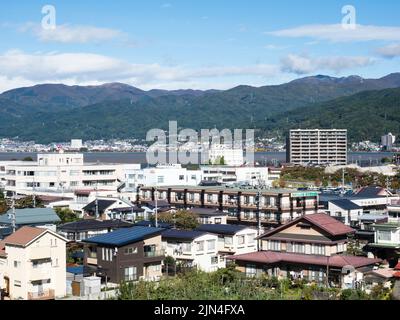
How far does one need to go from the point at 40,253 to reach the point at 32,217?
7284 mm

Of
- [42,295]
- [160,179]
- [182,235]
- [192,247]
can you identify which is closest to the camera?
[42,295]

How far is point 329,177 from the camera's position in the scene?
42.5 m

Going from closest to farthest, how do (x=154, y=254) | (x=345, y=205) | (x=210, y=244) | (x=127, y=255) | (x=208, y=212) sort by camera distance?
(x=127, y=255) < (x=154, y=254) < (x=210, y=244) < (x=208, y=212) < (x=345, y=205)

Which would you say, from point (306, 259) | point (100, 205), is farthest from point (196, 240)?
point (100, 205)

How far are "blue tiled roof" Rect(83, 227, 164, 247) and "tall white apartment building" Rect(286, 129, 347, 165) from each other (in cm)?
5848

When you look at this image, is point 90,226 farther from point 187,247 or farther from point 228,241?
point 228,241

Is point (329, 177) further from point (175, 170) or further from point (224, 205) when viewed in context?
point (224, 205)

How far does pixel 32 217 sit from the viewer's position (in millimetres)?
18703

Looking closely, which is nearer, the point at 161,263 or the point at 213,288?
the point at 213,288

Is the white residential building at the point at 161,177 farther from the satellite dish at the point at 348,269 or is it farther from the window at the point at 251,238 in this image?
the satellite dish at the point at 348,269

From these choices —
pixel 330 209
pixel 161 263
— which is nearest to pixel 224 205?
pixel 330 209

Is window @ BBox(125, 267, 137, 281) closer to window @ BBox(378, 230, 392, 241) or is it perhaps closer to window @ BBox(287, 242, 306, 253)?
window @ BBox(287, 242, 306, 253)

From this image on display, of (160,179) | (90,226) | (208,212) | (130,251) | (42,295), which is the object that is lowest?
(42,295)

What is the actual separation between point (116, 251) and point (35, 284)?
2.00 m
